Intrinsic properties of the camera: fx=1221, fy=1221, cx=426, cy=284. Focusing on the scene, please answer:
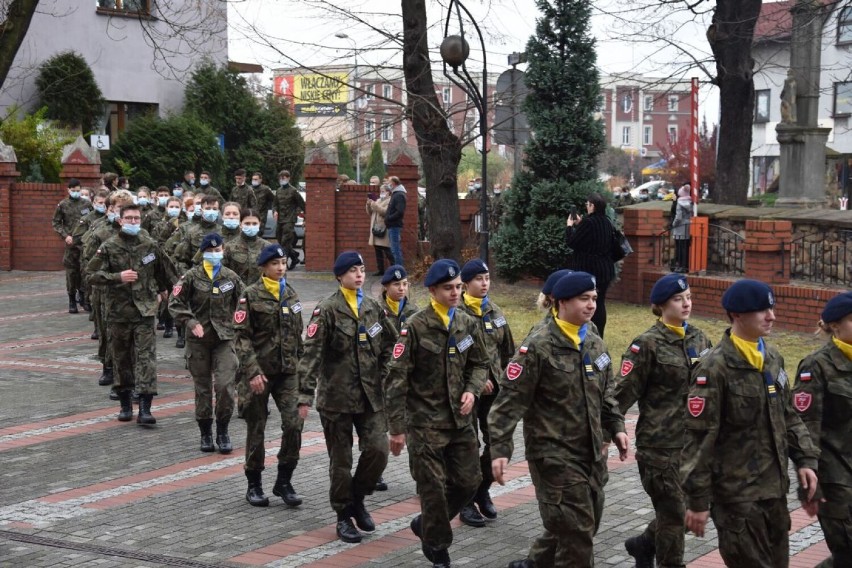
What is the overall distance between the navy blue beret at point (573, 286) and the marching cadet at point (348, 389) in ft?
7.02

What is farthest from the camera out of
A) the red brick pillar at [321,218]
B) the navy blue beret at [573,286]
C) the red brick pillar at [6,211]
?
the red brick pillar at [6,211]

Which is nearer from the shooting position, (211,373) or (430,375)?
(430,375)

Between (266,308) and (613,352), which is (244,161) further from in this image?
(266,308)

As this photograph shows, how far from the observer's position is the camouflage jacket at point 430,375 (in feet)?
25.5

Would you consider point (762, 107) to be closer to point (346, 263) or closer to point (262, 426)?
point (262, 426)

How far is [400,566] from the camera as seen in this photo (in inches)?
305

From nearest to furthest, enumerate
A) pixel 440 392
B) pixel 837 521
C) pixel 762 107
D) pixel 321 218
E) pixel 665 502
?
pixel 837 521 → pixel 665 502 → pixel 440 392 → pixel 321 218 → pixel 762 107

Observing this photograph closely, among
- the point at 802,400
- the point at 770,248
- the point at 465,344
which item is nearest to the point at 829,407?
the point at 802,400

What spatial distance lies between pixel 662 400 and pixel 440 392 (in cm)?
140

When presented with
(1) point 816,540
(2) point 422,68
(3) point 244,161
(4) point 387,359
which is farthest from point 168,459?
(3) point 244,161

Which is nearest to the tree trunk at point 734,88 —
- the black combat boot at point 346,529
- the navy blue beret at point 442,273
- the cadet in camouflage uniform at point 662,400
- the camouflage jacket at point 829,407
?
the navy blue beret at point 442,273

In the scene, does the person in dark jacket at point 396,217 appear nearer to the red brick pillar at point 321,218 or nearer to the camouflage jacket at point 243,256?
the red brick pillar at point 321,218

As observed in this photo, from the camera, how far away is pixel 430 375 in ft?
25.8

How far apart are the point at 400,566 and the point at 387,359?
1.61 metres
